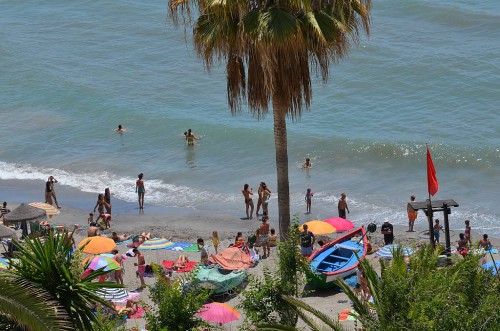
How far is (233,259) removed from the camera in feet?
75.8

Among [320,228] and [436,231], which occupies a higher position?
[320,228]

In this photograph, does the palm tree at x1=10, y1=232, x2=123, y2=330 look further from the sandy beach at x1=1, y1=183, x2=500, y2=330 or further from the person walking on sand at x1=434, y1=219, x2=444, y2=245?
the person walking on sand at x1=434, y1=219, x2=444, y2=245

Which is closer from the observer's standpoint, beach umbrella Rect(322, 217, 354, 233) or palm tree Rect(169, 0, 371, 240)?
palm tree Rect(169, 0, 371, 240)

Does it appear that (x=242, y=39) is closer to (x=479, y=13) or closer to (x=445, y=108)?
(x=445, y=108)

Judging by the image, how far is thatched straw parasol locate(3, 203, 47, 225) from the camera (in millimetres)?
26078

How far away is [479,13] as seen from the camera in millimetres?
54906

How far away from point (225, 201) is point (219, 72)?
18.6 m

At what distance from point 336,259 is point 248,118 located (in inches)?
870

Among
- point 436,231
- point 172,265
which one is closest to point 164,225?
point 172,265

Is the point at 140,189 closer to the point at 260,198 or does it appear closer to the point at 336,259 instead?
the point at 260,198

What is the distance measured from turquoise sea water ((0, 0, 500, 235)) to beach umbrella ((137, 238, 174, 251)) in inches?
260

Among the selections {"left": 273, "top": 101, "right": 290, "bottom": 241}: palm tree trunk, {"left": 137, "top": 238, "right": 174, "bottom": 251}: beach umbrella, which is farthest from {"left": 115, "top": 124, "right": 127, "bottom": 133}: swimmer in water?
{"left": 273, "top": 101, "right": 290, "bottom": 241}: palm tree trunk

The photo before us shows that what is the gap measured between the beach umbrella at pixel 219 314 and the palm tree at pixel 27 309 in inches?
324

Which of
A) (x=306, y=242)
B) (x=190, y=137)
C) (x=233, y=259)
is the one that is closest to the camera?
(x=233, y=259)
